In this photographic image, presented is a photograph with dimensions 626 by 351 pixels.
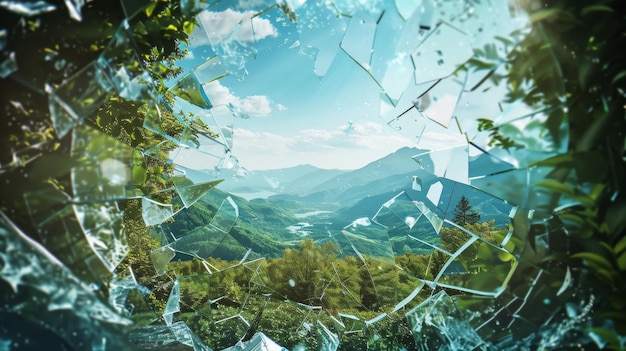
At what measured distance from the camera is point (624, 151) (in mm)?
715

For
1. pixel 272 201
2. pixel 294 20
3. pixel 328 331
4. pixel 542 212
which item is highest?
pixel 294 20

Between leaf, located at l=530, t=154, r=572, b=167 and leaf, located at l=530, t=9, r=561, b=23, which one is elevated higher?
leaf, located at l=530, t=9, r=561, b=23

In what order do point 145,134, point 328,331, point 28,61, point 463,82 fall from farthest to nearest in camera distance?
point 145,134, point 328,331, point 463,82, point 28,61

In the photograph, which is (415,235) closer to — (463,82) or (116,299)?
(463,82)

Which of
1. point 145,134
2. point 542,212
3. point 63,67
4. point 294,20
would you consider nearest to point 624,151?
point 542,212

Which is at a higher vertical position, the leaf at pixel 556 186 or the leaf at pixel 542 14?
the leaf at pixel 542 14

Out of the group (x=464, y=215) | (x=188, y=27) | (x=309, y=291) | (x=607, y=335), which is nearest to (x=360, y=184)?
(x=464, y=215)

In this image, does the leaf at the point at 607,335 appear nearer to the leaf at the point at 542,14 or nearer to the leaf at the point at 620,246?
the leaf at the point at 620,246

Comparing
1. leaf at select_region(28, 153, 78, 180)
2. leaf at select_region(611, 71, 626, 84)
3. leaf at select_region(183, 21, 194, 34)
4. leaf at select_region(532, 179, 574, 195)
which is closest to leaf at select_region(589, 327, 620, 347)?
leaf at select_region(532, 179, 574, 195)

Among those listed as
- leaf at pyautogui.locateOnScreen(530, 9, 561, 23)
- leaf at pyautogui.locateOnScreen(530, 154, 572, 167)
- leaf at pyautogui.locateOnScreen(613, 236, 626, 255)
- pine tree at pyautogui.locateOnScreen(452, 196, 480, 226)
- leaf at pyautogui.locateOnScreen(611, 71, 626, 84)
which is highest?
leaf at pyautogui.locateOnScreen(530, 9, 561, 23)

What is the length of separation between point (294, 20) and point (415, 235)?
932 millimetres

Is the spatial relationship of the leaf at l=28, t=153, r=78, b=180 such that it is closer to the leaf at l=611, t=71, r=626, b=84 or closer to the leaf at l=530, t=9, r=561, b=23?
the leaf at l=530, t=9, r=561, b=23

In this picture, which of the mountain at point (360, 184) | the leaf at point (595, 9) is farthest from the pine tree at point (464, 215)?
the mountain at point (360, 184)

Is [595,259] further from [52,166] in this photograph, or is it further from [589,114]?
[52,166]
